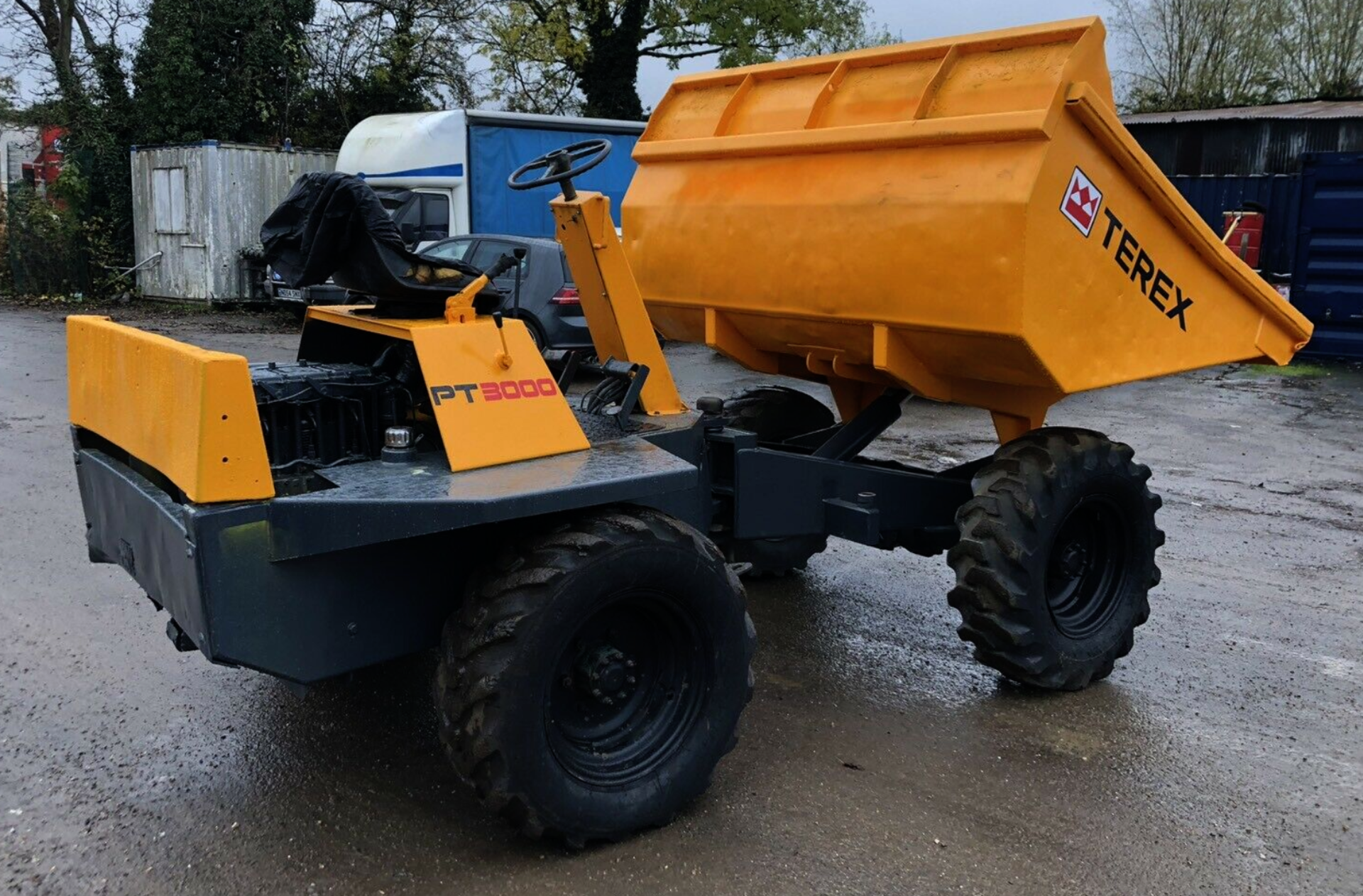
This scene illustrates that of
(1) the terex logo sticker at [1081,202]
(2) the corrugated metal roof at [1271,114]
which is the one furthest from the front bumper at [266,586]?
(2) the corrugated metal roof at [1271,114]

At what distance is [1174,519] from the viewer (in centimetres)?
762

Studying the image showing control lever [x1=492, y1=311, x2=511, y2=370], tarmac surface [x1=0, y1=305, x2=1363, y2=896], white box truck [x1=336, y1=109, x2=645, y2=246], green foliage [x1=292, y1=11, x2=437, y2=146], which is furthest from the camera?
green foliage [x1=292, y1=11, x2=437, y2=146]

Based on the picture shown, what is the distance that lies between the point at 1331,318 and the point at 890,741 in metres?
13.8

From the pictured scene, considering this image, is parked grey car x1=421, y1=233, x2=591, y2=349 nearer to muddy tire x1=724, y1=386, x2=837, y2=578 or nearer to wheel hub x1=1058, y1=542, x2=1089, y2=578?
muddy tire x1=724, y1=386, x2=837, y2=578

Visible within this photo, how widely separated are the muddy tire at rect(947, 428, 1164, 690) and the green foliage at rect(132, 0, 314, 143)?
20.5 metres

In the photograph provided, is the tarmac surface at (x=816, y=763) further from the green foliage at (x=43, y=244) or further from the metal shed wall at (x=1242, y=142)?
the green foliage at (x=43, y=244)

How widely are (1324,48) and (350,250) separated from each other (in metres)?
32.9

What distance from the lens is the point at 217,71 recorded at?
22062mm

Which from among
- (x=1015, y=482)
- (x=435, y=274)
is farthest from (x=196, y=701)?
(x=1015, y=482)

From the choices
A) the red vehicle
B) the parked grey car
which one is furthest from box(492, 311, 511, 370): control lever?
the red vehicle

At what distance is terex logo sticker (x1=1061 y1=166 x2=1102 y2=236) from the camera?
4.30m

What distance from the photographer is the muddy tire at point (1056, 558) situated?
4559 mm

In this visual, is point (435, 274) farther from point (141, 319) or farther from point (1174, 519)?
point (141, 319)

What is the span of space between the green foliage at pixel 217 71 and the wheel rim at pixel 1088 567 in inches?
804
